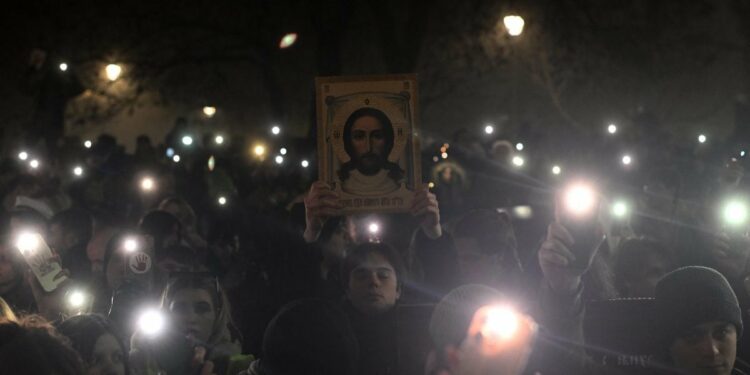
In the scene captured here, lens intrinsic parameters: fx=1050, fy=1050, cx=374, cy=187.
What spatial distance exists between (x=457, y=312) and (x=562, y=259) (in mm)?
490

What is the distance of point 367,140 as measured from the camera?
4570 mm

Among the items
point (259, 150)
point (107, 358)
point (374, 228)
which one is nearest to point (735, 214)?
point (374, 228)

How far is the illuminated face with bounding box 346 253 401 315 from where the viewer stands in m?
4.97

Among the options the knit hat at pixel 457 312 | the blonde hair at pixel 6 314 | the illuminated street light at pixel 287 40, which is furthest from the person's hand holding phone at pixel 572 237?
the illuminated street light at pixel 287 40

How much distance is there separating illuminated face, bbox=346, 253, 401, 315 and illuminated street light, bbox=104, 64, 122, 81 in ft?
44.7

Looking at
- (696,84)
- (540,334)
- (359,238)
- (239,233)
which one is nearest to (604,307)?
(540,334)

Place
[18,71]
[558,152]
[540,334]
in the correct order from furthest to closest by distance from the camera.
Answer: [18,71], [558,152], [540,334]

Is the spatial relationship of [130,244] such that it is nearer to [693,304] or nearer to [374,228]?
[374,228]

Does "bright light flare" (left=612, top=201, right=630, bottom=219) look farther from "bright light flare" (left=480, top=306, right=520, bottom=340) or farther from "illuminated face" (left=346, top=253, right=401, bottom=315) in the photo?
"bright light flare" (left=480, top=306, right=520, bottom=340)

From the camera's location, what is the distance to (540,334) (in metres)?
4.34

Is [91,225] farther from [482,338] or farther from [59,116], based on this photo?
[59,116]

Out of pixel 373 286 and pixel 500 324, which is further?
pixel 373 286

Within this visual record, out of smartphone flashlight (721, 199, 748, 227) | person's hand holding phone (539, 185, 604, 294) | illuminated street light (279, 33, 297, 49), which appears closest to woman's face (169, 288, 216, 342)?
person's hand holding phone (539, 185, 604, 294)

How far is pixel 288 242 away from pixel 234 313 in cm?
68
